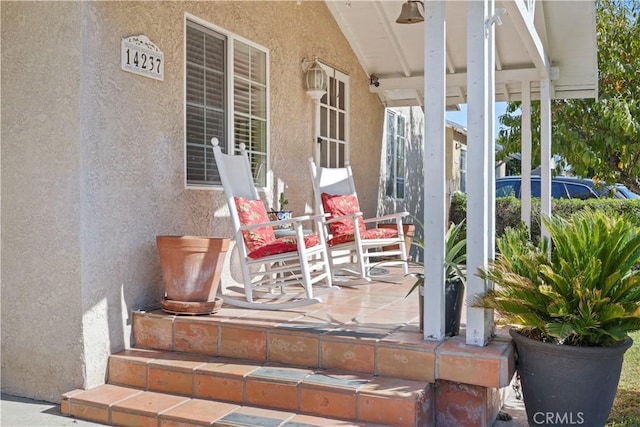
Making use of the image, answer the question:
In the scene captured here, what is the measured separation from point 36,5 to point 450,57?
178 inches

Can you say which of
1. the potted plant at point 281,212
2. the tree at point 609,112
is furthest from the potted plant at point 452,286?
the tree at point 609,112

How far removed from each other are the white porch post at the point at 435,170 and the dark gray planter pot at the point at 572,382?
1.60ft

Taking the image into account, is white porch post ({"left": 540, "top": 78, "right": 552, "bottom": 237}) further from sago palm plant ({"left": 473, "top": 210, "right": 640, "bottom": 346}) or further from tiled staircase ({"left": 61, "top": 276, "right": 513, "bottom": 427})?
tiled staircase ({"left": 61, "top": 276, "right": 513, "bottom": 427})

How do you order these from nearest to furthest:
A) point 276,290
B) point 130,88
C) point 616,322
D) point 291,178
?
1. point 616,322
2. point 130,88
3. point 276,290
4. point 291,178

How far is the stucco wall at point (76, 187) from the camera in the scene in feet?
10.7

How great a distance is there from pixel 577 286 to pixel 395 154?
596 centimetres

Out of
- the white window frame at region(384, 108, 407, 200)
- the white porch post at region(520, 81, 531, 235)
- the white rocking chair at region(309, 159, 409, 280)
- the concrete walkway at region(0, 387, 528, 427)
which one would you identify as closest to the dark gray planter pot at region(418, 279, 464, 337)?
the concrete walkway at region(0, 387, 528, 427)

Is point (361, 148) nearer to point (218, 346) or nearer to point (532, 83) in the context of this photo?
point (532, 83)

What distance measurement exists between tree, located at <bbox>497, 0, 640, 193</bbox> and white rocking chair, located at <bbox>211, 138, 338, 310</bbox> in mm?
4344

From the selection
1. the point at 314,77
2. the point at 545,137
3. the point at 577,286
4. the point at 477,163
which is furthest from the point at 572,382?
the point at 314,77

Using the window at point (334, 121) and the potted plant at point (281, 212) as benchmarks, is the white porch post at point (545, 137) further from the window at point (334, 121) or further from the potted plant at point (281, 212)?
the potted plant at point (281, 212)

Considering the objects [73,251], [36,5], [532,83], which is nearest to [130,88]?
[36,5]

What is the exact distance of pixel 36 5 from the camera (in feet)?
11.1

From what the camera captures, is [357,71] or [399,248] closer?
[399,248]
